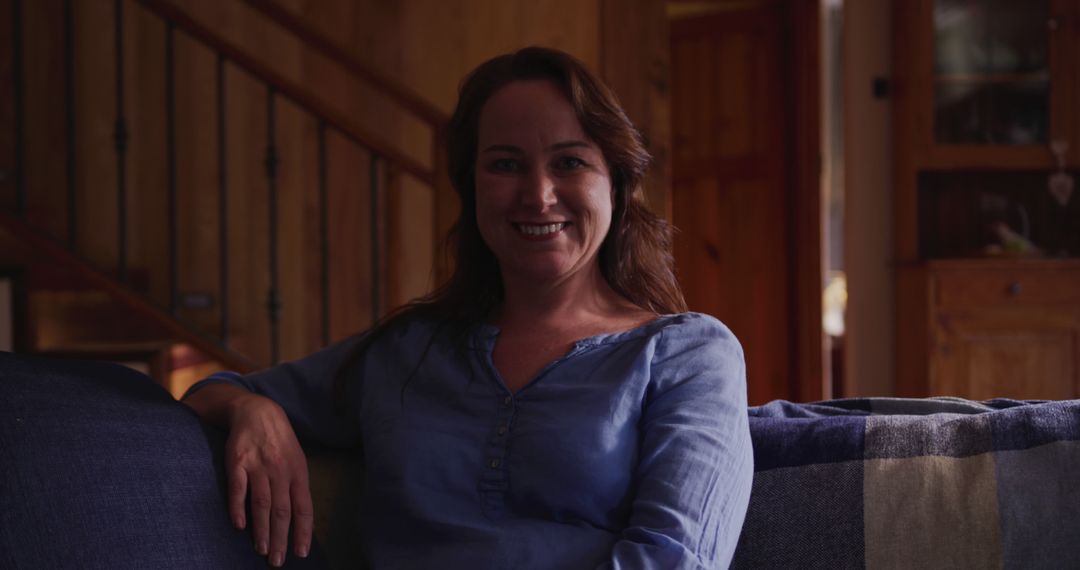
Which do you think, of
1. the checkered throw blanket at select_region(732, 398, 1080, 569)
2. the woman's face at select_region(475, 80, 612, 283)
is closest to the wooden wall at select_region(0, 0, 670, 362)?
the woman's face at select_region(475, 80, 612, 283)

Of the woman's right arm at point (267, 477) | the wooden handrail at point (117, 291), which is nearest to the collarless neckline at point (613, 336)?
the woman's right arm at point (267, 477)

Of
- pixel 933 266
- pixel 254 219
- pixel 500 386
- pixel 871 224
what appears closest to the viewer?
pixel 500 386

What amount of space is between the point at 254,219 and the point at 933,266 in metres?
2.59

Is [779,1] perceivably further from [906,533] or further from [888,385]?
[906,533]

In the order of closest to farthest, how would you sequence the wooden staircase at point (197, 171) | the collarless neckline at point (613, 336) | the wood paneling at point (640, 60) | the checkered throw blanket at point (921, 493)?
the checkered throw blanket at point (921, 493) → the collarless neckline at point (613, 336) → the wood paneling at point (640, 60) → the wooden staircase at point (197, 171)

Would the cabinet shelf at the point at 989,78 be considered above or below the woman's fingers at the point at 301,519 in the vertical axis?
above

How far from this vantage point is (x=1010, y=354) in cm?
340

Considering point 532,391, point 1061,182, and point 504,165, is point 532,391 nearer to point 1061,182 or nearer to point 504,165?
point 504,165

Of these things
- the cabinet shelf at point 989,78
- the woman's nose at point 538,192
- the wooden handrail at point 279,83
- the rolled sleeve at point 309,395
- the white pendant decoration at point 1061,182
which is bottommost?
the rolled sleeve at point 309,395

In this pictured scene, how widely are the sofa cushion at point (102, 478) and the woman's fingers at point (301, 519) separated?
5cm

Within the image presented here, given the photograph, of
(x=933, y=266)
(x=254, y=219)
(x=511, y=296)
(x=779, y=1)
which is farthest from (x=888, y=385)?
(x=511, y=296)

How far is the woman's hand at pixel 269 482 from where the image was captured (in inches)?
41.3

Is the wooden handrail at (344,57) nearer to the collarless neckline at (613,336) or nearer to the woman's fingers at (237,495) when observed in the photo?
the collarless neckline at (613,336)

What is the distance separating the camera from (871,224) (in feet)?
12.3
